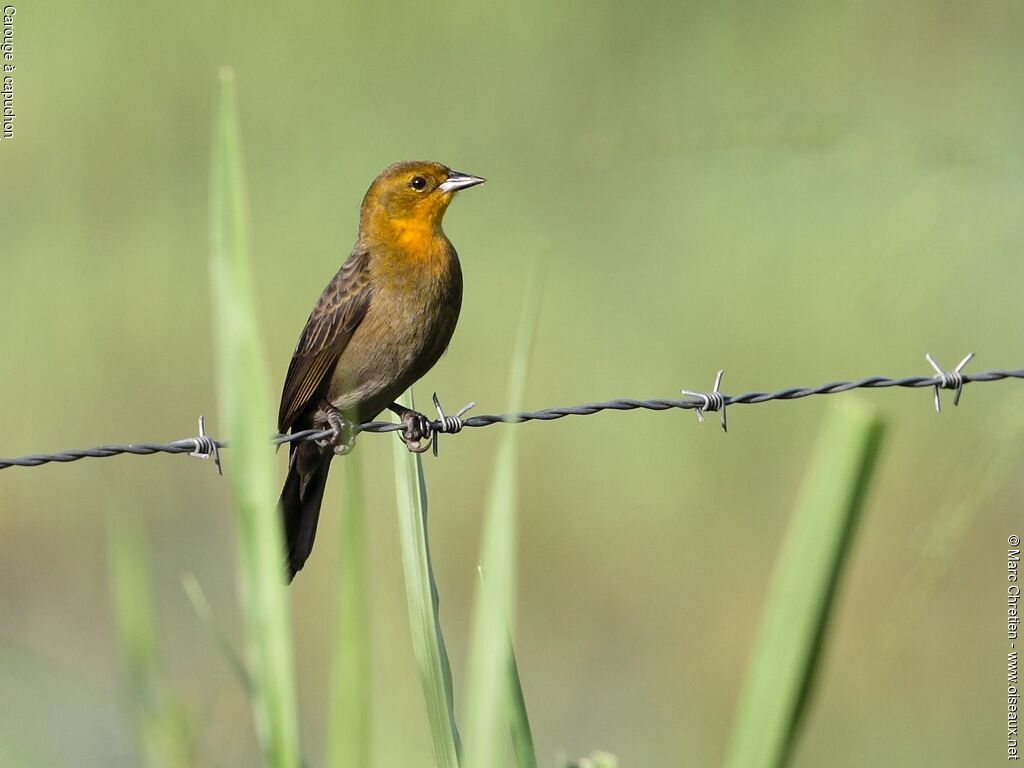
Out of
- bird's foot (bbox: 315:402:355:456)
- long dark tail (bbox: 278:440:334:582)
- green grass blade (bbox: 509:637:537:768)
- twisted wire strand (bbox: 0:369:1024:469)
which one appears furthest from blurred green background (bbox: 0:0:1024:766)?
green grass blade (bbox: 509:637:537:768)

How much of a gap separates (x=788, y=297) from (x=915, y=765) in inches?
111

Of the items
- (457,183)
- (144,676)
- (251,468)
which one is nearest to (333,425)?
(457,183)

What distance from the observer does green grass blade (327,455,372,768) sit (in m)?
1.58

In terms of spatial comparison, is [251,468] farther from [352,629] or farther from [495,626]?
[495,626]

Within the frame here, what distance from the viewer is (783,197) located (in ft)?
29.1

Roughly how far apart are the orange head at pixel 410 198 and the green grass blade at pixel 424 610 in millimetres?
3047

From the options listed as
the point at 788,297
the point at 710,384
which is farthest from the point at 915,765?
the point at 788,297

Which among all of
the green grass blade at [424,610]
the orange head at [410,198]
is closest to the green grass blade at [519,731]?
the green grass blade at [424,610]

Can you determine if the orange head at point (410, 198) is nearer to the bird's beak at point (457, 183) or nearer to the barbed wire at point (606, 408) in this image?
the bird's beak at point (457, 183)

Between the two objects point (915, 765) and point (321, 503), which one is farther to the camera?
point (915, 765)

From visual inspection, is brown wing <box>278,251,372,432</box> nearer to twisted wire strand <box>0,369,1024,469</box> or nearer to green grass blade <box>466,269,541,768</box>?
twisted wire strand <box>0,369,1024,469</box>

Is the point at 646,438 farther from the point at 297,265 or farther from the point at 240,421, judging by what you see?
the point at 240,421

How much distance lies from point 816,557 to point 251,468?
0.68m

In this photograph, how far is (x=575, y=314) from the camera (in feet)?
27.5
